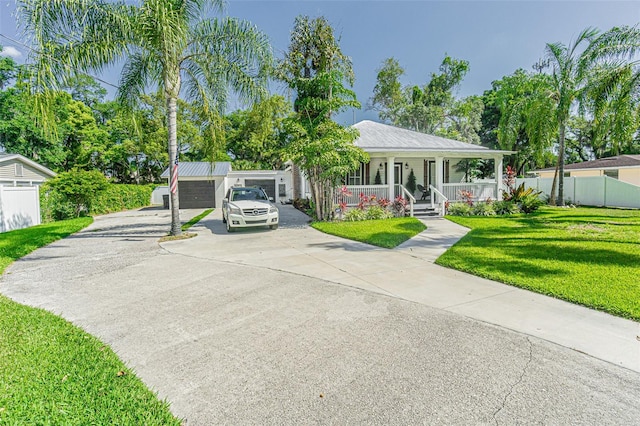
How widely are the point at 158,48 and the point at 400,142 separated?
451 inches

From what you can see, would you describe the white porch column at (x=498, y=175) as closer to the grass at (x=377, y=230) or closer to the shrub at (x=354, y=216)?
the grass at (x=377, y=230)

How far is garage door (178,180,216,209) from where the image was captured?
977 inches

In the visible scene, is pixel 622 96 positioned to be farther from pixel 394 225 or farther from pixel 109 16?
pixel 109 16

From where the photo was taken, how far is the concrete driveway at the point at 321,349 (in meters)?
2.45

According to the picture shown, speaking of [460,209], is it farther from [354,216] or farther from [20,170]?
[20,170]

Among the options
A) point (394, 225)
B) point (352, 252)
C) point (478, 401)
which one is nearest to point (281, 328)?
point (478, 401)

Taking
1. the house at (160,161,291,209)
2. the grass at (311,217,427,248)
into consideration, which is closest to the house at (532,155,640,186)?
the grass at (311,217,427,248)

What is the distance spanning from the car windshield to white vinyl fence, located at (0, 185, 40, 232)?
29.0 feet

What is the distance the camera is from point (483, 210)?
14.8 meters

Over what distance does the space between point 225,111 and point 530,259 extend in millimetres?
11137

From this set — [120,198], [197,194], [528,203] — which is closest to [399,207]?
[528,203]

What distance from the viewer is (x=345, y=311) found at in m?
4.36

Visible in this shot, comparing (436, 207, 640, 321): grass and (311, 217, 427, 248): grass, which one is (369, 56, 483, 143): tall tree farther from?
(436, 207, 640, 321): grass

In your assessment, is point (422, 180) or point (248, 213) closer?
point (248, 213)
